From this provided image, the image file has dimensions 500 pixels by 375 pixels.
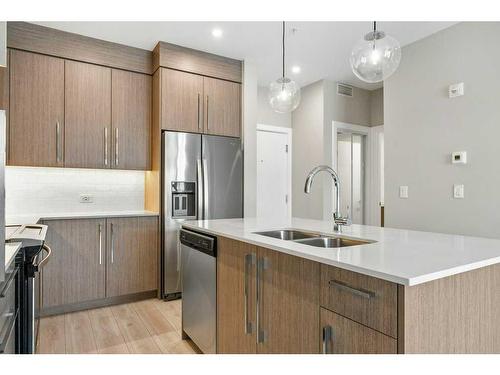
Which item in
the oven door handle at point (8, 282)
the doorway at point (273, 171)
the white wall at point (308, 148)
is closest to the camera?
the oven door handle at point (8, 282)

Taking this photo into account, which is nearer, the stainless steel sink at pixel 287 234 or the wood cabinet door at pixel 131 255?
the stainless steel sink at pixel 287 234

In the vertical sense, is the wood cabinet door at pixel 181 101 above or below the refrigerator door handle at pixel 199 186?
above

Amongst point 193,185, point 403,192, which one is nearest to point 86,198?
point 193,185

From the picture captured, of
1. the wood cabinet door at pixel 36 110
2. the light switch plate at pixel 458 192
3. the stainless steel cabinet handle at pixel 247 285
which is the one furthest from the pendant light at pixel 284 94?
the wood cabinet door at pixel 36 110

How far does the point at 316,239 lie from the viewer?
1898mm

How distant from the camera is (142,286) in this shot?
11.0 feet

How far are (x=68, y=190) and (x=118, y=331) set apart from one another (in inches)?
65.5

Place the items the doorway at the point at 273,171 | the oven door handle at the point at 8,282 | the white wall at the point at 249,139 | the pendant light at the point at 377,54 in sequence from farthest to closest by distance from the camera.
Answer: the doorway at the point at 273,171, the white wall at the point at 249,139, the pendant light at the point at 377,54, the oven door handle at the point at 8,282

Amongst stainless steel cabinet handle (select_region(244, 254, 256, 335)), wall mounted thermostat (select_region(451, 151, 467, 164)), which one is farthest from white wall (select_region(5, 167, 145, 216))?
wall mounted thermostat (select_region(451, 151, 467, 164))

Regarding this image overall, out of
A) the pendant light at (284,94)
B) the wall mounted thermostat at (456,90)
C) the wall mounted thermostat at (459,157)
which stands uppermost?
the wall mounted thermostat at (456,90)

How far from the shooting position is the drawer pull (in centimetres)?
110

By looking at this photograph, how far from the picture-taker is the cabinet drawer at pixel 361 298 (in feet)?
3.42

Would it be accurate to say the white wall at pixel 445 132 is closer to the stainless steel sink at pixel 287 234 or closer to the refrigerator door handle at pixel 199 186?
the stainless steel sink at pixel 287 234
